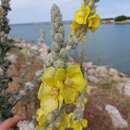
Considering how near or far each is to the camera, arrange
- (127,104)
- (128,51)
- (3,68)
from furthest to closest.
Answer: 1. (128,51)
2. (127,104)
3. (3,68)

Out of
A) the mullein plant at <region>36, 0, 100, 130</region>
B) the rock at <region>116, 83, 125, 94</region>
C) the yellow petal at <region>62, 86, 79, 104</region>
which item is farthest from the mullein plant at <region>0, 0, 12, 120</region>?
the rock at <region>116, 83, 125, 94</region>

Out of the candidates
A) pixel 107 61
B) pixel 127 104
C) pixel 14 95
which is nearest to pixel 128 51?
pixel 107 61

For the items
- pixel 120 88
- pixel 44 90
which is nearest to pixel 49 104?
pixel 44 90

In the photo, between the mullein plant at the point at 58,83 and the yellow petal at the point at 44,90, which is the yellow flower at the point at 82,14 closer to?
the mullein plant at the point at 58,83

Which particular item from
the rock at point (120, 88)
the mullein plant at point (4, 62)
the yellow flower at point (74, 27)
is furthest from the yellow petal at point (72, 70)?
the rock at point (120, 88)

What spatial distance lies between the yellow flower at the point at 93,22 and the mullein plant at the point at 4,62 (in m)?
1.43

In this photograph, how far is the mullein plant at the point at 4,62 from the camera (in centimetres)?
329

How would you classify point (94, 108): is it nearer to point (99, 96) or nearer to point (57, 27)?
point (99, 96)

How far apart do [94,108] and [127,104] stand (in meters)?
1.45

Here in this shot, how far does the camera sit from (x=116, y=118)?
31.9 ft

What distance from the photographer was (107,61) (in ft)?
95.8

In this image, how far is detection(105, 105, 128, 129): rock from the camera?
31.6 feet

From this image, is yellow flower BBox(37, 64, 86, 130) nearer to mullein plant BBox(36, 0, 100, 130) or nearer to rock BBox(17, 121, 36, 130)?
mullein plant BBox(36, 0, 100, 130)

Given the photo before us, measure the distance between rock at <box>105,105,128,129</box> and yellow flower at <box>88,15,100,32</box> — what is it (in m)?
7.75
